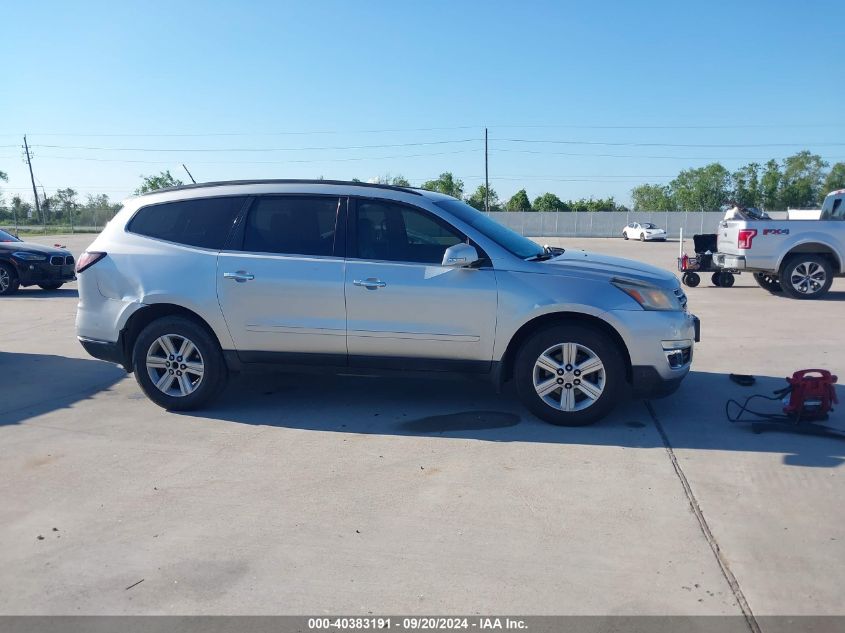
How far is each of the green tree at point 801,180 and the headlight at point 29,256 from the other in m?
76.9

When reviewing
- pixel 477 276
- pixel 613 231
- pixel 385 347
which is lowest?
pixel 613 231

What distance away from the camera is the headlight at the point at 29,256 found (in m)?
15.6

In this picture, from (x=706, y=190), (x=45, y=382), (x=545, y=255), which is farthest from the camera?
(x=706, y=190)

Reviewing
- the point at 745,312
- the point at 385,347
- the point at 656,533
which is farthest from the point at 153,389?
the point at 745,312

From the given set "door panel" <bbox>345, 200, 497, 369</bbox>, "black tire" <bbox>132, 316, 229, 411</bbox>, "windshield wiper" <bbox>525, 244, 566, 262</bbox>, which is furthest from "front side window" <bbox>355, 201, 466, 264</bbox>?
"black tire" <bbox>132, 316, 229, 411</bbox>

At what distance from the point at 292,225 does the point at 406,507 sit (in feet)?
9.43

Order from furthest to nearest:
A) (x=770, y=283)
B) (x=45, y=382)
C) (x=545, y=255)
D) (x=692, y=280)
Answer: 1. (x=692, y=280)
2. (x=770, y=283)
3. (x=45, y=382)
4. (x=545, y=255)

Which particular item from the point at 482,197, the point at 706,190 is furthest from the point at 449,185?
the point at 706,190

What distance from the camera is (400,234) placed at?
6.20 metres

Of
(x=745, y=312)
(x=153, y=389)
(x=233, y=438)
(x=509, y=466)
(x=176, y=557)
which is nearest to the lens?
(x=176, y=557)

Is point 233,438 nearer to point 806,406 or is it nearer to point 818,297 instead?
point 806,406

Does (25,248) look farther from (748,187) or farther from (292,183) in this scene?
(748,187)

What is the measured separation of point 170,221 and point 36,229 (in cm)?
6227

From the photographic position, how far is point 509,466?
16.9 ft
